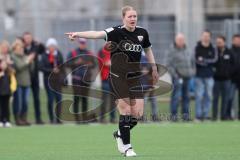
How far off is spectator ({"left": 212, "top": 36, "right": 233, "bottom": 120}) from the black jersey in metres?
9.81

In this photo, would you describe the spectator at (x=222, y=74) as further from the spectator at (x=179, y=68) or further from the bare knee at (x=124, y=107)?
the bare knee at (x=124, y=107)

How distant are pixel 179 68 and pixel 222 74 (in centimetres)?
121

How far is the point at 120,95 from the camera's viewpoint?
11.8m

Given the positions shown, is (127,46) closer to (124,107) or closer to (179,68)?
(124,107)

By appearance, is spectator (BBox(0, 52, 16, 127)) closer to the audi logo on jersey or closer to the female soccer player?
the female soccer player

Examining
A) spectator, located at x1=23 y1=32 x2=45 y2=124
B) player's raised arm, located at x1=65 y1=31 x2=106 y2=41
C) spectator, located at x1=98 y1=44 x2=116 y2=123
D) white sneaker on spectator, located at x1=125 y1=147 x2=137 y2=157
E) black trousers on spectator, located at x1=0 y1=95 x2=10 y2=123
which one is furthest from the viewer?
spectator, located at x1=23 y1=32 x2=45 y2=124

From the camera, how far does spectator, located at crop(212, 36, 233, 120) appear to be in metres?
21.5

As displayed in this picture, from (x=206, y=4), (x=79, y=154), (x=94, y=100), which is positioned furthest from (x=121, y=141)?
(x=206, y=4)

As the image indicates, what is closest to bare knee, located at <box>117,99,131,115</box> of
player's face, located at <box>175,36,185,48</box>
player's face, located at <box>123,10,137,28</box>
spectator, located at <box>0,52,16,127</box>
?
player's face, located at <box>123,10,137,28</box>

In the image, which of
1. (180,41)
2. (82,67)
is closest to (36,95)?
(82,67)

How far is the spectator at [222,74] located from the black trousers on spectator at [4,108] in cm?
A: 535

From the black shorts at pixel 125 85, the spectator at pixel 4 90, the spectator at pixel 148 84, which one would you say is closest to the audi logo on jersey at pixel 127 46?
the black shorts at pixel 125 85

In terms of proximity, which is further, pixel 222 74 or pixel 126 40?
pixel 222 74

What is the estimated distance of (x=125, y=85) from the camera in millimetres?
11820
